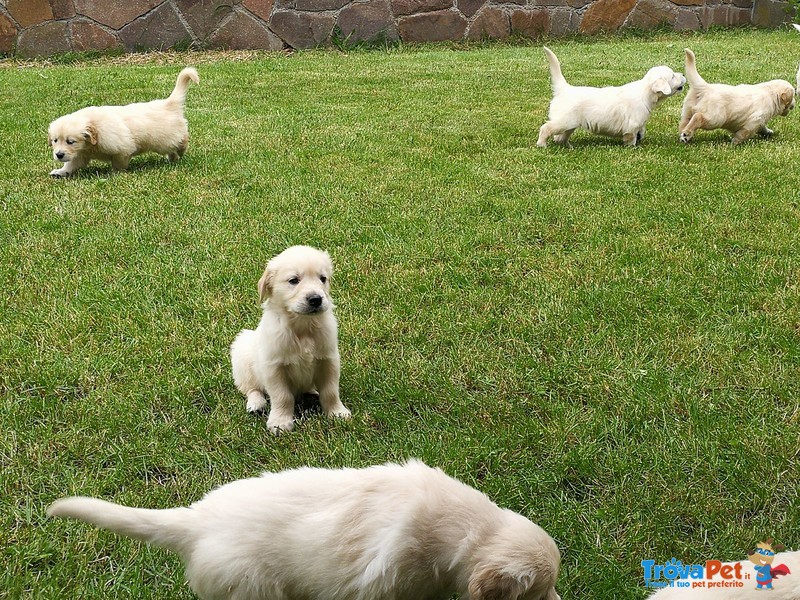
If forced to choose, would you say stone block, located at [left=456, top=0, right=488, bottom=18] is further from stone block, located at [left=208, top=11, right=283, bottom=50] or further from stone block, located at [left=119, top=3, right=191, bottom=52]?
stone block, located at [left=119, top=3, right=191, bottom=52]

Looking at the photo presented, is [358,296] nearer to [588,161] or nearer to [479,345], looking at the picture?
[479,345]

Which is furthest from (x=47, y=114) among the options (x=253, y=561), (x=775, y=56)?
(x=775, y=56)

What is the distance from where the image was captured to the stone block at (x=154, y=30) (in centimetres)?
1141

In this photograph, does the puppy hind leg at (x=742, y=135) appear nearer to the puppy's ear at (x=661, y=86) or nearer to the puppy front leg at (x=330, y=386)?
the puppy's ear at (x=661, y=86)

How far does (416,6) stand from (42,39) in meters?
5.70

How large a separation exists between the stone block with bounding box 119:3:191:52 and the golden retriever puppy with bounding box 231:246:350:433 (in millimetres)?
10057

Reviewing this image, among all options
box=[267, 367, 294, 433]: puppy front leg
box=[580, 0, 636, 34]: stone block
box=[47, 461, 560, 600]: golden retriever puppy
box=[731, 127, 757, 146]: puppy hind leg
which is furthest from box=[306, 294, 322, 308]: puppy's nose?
box=[580, 0, 636, 34]: stone block

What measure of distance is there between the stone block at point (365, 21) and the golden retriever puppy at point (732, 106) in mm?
6743

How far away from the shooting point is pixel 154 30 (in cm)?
1148

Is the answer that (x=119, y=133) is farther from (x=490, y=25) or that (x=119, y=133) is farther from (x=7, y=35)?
(x=490, y=25)

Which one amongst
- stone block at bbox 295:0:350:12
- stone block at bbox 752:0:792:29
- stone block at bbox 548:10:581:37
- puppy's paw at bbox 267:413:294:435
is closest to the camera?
puppy's paw at bbox 267:413:294:435

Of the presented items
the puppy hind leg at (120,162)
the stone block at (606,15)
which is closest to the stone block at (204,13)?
the stone block at (606,15)

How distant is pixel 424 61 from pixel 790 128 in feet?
17.6

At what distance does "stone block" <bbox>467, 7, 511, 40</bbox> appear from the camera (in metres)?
12.4
